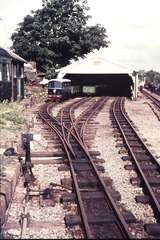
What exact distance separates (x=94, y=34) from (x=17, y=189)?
59.4 meters

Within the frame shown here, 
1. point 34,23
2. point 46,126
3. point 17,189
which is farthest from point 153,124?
point 34,23

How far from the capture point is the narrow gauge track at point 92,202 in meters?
8.57

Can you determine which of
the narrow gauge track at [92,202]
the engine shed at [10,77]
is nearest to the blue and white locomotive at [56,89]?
the engine shed at [10,77]

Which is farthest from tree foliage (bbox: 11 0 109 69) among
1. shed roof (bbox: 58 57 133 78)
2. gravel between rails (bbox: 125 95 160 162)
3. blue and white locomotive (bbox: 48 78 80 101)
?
gravel between rails (bbox: 125 95 160 162)

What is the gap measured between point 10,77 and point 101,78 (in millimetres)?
31213

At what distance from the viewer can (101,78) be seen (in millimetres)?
65000

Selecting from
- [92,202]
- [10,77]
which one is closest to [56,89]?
[10,77]

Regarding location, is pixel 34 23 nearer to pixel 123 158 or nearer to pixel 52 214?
pixel 123 158

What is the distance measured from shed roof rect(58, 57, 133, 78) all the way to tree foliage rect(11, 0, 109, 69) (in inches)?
537

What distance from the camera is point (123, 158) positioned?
14789 mm

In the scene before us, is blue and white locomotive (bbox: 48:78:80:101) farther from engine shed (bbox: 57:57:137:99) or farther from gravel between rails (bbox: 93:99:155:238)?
gravel between rails (bbox: 93:99:155:238)

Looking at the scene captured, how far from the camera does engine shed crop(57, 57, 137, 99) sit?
5088 centimetres

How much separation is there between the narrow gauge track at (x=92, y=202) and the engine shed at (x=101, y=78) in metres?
35.4

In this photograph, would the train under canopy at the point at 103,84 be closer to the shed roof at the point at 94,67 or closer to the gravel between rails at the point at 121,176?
the shed roof at the point at 94,67
